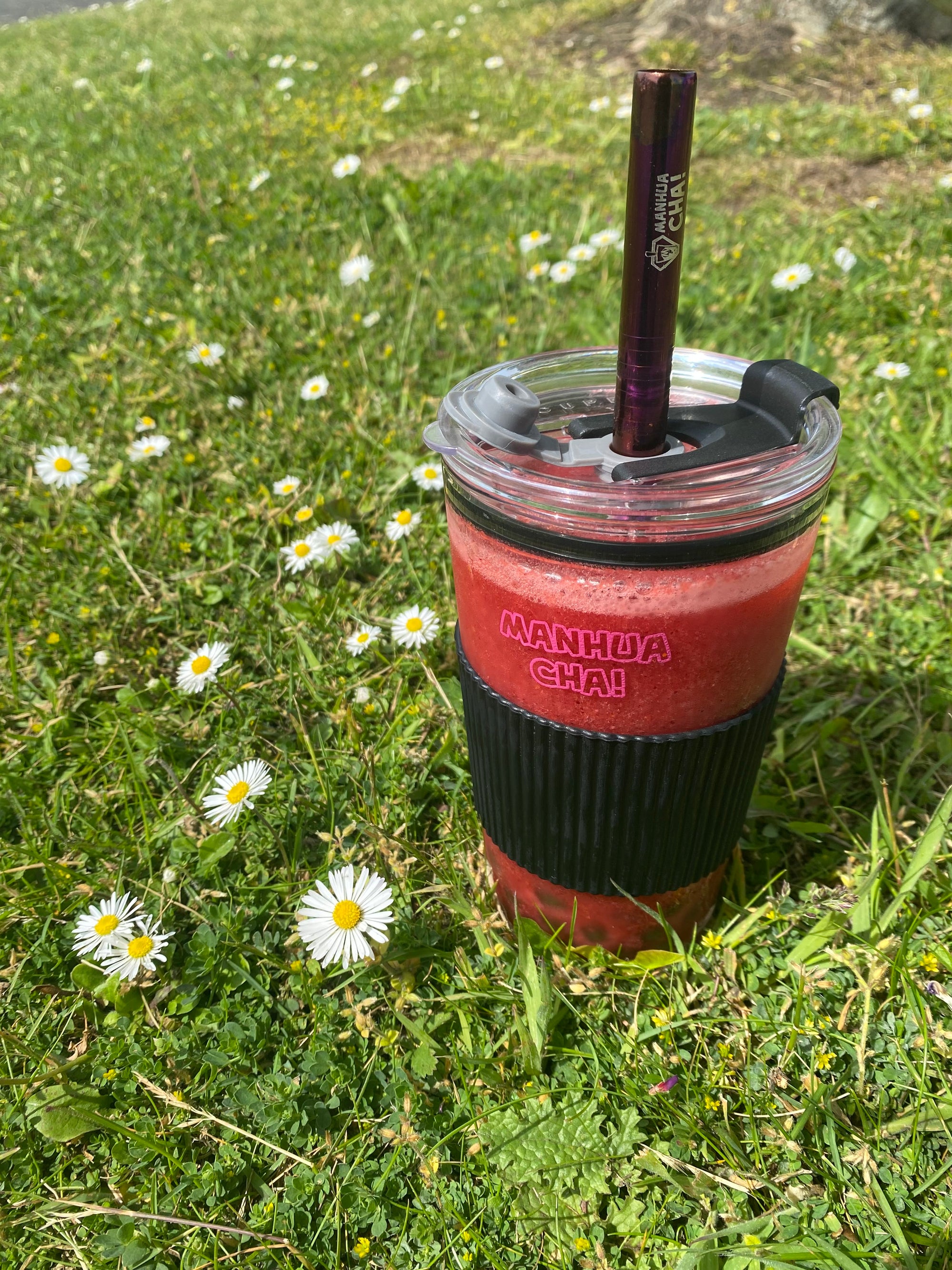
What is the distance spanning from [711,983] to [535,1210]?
493 mm

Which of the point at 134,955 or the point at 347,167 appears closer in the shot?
the point at 134,955

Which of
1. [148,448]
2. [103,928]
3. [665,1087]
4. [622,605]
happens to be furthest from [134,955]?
[148,448]

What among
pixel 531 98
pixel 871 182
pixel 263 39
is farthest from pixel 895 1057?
pixel 263 39

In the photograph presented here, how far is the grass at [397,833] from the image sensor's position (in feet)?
4.56

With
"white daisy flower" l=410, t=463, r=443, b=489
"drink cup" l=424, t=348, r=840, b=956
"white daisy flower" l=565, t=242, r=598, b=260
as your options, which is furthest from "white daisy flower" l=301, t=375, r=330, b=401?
"drink cup" l=424, t=348, r=840, b=956

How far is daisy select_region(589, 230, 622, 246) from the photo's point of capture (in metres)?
3.69

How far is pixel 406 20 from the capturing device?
7719 mm

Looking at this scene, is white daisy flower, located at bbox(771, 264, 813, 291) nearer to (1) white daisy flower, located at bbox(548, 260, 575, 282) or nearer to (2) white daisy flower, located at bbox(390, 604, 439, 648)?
(1) white daisy flower, located at bbox(548, 260, 575, 282)

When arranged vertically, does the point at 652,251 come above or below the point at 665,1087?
above

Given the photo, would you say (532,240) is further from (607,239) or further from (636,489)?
(636,489)

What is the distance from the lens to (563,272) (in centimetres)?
362

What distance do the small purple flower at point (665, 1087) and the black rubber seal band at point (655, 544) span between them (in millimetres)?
903

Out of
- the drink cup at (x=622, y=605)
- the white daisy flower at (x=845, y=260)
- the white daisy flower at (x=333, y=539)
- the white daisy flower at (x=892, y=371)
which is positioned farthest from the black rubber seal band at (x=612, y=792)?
the white daisy flower at (x=845, y=260)

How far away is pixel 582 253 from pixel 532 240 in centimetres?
22
